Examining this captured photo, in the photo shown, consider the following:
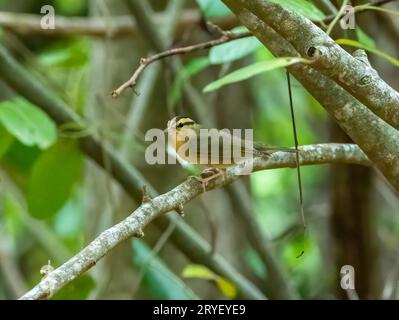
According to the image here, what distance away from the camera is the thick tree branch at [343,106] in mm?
1228

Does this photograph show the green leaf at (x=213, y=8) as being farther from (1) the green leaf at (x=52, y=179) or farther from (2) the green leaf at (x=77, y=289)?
(2) the green leaf at (x=77, y=289)

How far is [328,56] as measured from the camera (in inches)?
40.8

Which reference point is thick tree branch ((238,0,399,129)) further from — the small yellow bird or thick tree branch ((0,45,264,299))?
thick tree branch ((0,45,264,299))

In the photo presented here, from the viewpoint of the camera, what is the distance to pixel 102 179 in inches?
113

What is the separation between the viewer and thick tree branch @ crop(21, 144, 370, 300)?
1.00 metres

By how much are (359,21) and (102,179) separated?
4.11ft

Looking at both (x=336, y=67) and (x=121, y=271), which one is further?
(x=121, y=271)

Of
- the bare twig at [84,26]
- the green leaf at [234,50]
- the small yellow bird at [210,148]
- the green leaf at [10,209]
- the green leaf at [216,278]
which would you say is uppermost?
the bare twig at [84,26]

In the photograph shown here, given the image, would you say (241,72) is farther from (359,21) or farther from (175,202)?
(359,21)

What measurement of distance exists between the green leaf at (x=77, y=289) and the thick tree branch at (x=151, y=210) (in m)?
0.62

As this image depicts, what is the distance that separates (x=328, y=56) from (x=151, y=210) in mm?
389

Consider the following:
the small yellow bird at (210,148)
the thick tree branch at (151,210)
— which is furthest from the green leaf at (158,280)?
the thick tree branch at (151,210)
